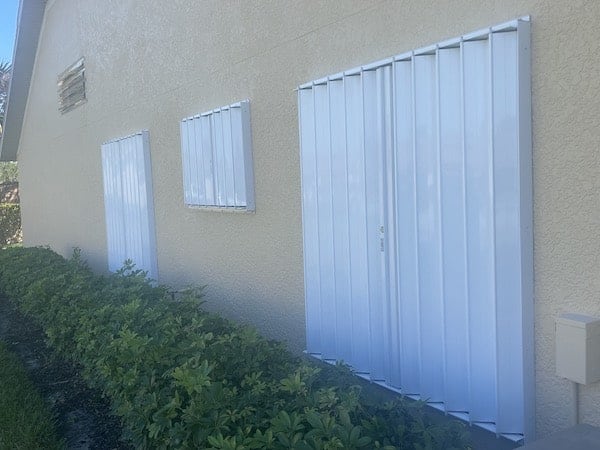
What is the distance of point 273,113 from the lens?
473 cm

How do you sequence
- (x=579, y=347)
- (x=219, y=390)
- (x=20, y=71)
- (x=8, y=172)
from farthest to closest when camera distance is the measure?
1. (x=8, y=172)
2. (x=20, y=71)
3. (x=219, y=390)
4. (x=579, y=347)

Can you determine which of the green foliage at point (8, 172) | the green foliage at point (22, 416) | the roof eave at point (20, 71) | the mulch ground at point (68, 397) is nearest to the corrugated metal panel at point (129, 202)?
the mulch ground at point (68, 397)

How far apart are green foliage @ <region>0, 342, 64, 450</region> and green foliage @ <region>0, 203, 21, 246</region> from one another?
1851 centimetres

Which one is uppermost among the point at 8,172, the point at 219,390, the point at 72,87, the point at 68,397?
the point at 72,87

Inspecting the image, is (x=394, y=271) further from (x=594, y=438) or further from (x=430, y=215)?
(x=594, y=438)

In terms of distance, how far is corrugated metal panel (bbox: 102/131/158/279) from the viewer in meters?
7.14

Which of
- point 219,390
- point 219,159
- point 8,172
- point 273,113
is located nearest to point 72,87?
point 219,159

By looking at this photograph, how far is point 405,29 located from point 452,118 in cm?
67

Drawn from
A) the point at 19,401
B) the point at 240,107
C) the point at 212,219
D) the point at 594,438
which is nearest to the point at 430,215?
the point at 594,438

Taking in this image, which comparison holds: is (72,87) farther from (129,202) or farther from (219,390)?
(219,390)

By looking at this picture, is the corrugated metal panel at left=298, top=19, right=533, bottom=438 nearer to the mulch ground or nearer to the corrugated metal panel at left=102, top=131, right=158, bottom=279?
the mulch ground

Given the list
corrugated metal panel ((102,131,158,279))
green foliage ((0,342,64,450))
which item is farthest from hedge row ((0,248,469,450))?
corrugated metal panel ((102,131,158,279))

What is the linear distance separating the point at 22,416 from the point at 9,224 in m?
20.0

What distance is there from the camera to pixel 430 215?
10.7 feet
